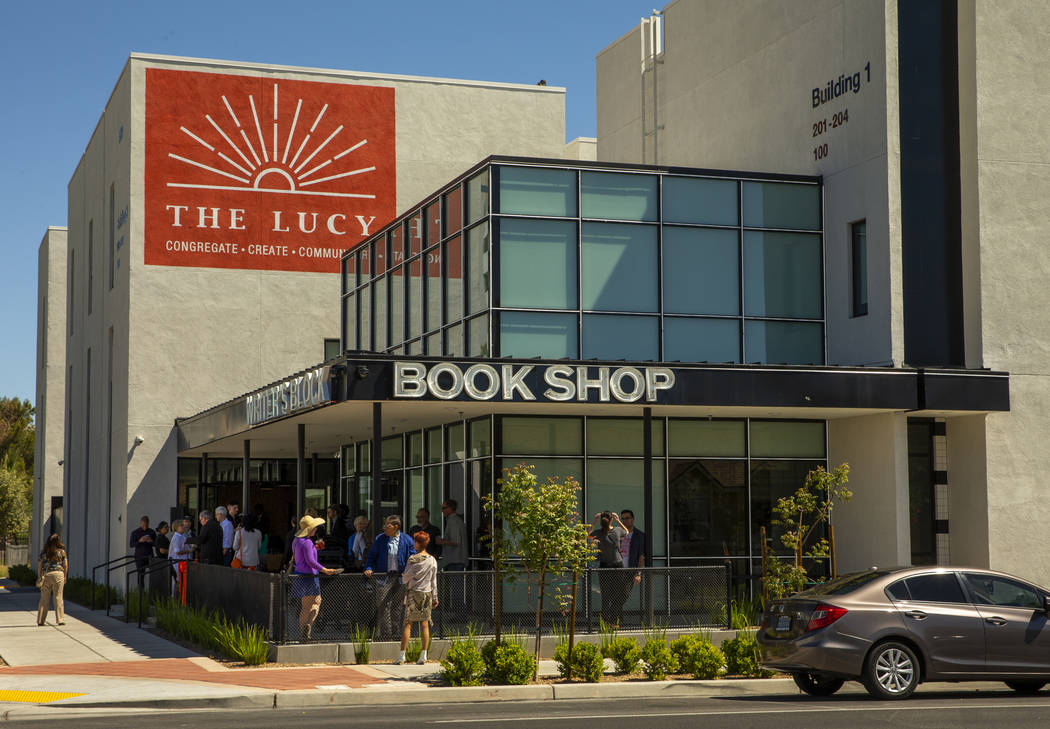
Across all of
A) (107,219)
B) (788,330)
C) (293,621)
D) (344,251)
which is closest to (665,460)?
(788,330)

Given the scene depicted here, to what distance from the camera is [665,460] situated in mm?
24234

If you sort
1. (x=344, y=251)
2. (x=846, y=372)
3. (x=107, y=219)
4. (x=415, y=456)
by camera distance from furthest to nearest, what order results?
(x=107, y=219)
(x=344, y=251)
(x=415, y=456)
(x=846, y=372)

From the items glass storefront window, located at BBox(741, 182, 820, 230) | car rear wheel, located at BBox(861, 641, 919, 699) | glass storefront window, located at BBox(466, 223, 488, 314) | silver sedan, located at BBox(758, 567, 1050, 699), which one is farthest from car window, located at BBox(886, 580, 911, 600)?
glass storefront window, located at BBox(741, 182, 820, 230)

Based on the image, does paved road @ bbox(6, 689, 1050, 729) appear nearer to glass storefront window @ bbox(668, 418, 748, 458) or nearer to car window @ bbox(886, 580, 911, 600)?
car window @ bbox(886, 580, 911, 600)

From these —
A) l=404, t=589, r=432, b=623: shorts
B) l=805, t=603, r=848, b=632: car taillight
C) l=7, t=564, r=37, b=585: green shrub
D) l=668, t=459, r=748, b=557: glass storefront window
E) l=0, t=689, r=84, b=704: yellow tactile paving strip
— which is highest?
l=668, t=459, r=748, b=557: glass storefront window

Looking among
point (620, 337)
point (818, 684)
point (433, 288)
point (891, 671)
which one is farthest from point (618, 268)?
point (891, 671)

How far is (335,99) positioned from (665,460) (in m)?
17.3

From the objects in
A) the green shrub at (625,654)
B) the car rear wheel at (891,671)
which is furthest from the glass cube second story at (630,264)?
the car rear wheel at (891,671)

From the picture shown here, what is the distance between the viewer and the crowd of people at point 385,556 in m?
18.2

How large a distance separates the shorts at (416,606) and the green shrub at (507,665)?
1.64m

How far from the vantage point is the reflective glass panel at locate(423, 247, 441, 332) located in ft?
87.9

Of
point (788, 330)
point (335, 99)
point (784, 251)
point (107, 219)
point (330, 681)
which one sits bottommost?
point (330, 681)

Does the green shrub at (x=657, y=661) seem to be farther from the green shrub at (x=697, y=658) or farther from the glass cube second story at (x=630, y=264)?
the glass cube second story at (x=630, y=264)

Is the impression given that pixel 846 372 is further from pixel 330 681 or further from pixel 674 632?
pixel 330 681
